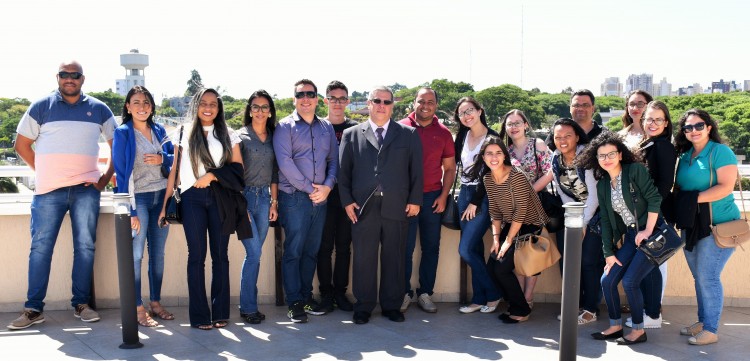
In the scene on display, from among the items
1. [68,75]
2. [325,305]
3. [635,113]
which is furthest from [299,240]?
[635,113]

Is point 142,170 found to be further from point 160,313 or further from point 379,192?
point 379,192

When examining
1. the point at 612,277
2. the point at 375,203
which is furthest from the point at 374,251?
the point at 612,277

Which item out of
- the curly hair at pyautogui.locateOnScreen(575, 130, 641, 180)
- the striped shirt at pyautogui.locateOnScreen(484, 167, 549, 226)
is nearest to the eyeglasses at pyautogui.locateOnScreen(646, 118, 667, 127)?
the curly hair at pyautogui.locateOnScreen(575, 130, 641, 180)

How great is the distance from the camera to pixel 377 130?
18.0ft

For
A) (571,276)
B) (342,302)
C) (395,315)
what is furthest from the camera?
(342,302)

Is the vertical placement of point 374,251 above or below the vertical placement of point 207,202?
below

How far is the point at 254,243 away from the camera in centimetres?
541

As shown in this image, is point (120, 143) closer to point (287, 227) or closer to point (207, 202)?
point (207, 202)

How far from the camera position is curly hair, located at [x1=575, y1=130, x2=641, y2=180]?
4.89 meters

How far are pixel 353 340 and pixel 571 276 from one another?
5.54ft

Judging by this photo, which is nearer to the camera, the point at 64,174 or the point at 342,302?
the point at 64,174

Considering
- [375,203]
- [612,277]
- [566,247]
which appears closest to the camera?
[566,247]

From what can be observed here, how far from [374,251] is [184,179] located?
155 cm

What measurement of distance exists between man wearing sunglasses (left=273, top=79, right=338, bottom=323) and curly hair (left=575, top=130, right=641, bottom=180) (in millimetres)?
1886
